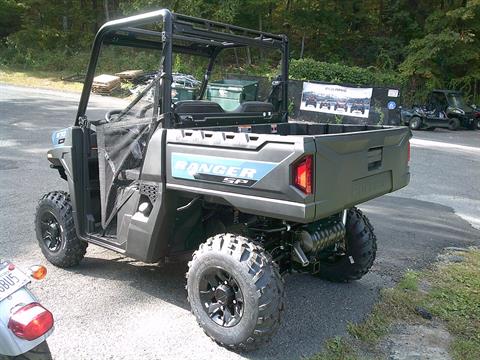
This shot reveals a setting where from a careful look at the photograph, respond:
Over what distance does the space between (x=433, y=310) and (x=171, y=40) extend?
9.80ft

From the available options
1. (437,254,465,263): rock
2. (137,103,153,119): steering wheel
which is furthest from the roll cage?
(437,254,465,263): rock

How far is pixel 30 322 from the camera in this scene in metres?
2.02

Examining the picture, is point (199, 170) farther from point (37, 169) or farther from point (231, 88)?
point (37, 169)

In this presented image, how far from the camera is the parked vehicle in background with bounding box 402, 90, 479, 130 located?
19156mm

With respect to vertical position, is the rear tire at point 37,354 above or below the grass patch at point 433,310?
above

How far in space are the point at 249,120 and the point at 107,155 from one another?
1.29 metres

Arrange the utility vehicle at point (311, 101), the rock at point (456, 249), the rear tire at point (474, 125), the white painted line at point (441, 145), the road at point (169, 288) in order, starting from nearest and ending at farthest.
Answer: the road at point (169, 288) → the rock at point (456, 249) → the white painted line at point (441, 145) → the utility vehicle at point (311, 101) → the rear tire at point (474, 125)

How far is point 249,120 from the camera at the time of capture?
4.29 metres

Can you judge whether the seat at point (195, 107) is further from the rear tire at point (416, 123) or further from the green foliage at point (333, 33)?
the green foliage at point (333, 33)

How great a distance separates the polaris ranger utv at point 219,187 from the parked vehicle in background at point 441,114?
53.0ft

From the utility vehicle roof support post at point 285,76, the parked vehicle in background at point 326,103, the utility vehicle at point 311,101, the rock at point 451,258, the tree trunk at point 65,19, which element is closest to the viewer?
the utility vehicle roof support post at point 285,76

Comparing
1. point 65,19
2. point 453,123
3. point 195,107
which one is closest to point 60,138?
point 195,107

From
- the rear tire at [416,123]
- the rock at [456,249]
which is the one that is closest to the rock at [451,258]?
the rock at [456,249]

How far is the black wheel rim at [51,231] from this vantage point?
172 inches
